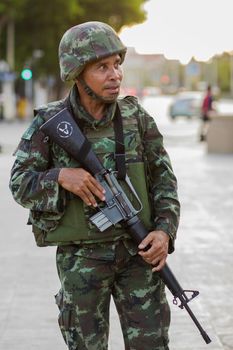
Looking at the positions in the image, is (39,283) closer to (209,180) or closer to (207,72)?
(209,180)

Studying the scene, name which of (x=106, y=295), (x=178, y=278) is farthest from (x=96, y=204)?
(x=178, y=278)

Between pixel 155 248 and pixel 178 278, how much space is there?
4155mm

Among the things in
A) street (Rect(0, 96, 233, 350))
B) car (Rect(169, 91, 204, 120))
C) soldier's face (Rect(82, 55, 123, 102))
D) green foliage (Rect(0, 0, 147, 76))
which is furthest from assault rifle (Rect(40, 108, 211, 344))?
green foliage (Rect(0, 0, 147, 76))

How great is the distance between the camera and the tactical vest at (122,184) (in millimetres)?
3781

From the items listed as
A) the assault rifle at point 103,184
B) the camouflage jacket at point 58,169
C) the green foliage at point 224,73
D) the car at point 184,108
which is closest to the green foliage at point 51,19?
the car at point 184,108

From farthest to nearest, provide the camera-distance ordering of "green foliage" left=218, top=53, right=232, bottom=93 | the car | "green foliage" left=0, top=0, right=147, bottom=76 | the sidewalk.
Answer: "green foliage" left=218, top=53, right=232, bottom=93 → "green foliage" left=0, top=0, right=147, bottom=76 → the car → the sidewalk

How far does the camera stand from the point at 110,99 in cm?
378

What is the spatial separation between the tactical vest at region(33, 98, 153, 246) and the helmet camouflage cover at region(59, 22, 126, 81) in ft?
0.72

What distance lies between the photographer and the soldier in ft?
12.4

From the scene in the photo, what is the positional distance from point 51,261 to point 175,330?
263cm

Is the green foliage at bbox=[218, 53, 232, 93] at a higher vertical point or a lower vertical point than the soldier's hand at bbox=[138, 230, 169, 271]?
lower

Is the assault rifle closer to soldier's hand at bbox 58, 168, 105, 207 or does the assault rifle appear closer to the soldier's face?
soldier's hand at bbox 58, 168, 105, 207

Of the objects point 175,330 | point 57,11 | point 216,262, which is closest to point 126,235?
point 175,330

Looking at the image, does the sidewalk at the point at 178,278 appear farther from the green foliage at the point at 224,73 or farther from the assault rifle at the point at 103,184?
the green foliage at the point at 224,73
